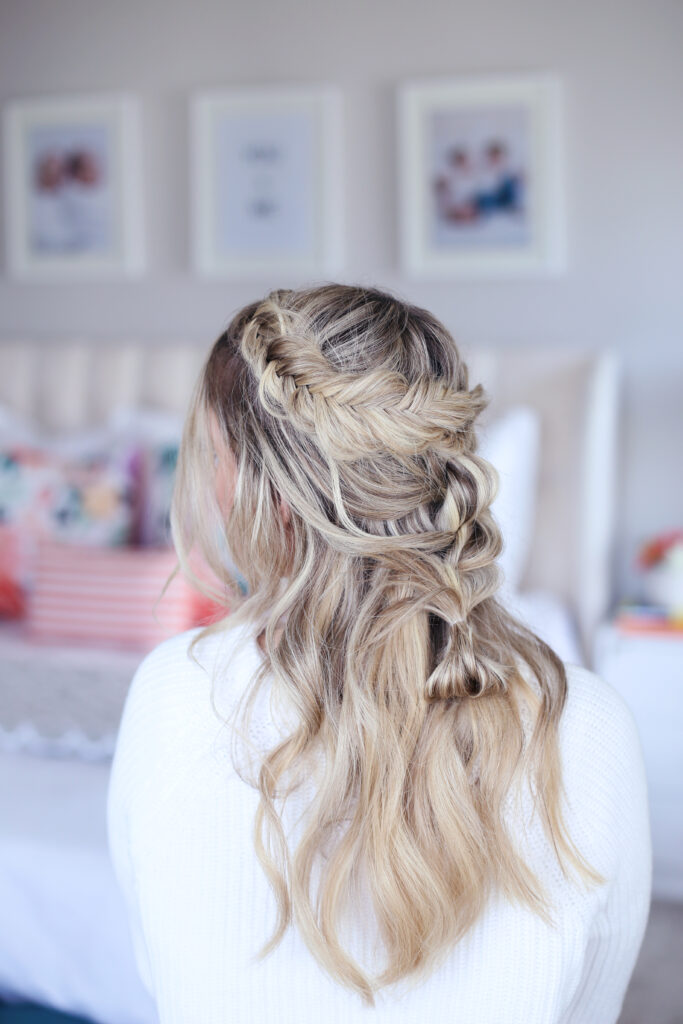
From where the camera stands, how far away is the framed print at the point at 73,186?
281 cm

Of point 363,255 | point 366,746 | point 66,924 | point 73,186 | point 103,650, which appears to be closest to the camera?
point 366,746

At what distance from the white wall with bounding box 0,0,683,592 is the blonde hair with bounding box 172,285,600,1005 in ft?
5.90

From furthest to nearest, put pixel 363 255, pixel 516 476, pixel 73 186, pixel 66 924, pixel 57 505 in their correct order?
pixel 73 186 → pixel 363 255 → pixel 57 505 → pixel 516 476 → pixel 66 924

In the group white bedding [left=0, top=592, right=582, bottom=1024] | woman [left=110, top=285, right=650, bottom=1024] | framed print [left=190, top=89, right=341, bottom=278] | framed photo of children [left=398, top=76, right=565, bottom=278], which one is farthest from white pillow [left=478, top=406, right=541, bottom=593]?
woman [left=110, top=285, right=650, bottom=1024]

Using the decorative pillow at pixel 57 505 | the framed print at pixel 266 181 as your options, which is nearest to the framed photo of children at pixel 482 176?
the framed print at pixel 266 181

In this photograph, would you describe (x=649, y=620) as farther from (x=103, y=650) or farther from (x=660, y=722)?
(x=103, y=650)

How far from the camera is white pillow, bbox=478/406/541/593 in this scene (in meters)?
2.15

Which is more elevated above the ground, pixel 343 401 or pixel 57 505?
pixel 343 401

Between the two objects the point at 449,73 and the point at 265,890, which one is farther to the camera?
the point at 449,73

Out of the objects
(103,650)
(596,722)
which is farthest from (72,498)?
(596,722)

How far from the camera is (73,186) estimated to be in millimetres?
2869

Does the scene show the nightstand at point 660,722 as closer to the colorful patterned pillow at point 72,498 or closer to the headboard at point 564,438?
the headboard at point 564,438

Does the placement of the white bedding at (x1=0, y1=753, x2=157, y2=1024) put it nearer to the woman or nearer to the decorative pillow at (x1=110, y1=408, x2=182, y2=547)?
the woman

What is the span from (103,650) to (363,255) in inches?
53.0
